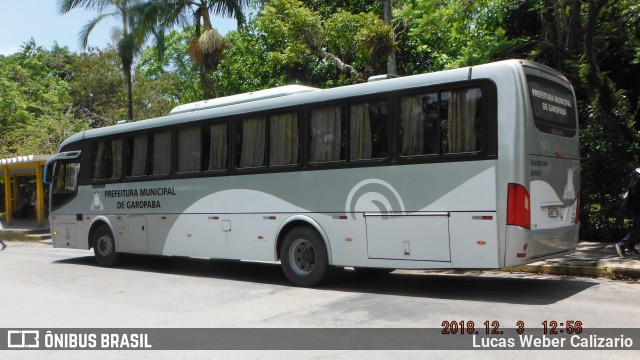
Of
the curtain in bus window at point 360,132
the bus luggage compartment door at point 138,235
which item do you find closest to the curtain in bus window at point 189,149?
the bus luggage compartment door at point 138,235

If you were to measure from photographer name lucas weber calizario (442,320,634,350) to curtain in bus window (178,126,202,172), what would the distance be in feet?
21.1

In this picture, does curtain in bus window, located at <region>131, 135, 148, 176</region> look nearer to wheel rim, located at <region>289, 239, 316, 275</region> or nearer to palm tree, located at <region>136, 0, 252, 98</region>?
wheel rim, located at <region>289, 239, 316, 275</region>

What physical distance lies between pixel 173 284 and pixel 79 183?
4.91 metres

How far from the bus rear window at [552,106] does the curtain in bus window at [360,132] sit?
2.37 meters

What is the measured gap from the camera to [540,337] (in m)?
6.28

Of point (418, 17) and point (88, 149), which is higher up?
point (418, 17)

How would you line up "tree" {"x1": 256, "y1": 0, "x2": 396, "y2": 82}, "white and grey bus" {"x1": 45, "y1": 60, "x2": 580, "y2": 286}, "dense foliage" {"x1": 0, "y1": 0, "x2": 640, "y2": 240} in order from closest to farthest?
"white and grey bus" {"x1": 45, "y1": 60, "x2": 580, "y2": 286} < "dense foliage" {"x1": 0, "y1": 0, "x2": 640, "y2": 240} < "tree" {"x1": 256, "y1": 0, "x2": 396, "y2": 82}

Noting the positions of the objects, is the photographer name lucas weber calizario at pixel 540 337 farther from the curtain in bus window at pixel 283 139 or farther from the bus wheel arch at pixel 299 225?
the curtain in bus window at pixel 283 139

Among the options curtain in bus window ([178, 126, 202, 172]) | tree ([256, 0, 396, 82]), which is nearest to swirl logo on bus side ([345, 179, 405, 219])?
curtain in bus window ([178, 126, 202, 172])

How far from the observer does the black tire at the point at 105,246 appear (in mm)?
13695

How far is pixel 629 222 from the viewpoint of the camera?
1356 centimetres

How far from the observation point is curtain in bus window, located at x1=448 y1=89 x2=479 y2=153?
8.18 meters

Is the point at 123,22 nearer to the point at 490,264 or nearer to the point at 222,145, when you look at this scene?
the point at 222,145

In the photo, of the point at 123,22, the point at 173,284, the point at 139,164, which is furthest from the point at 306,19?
the point at 123,22
